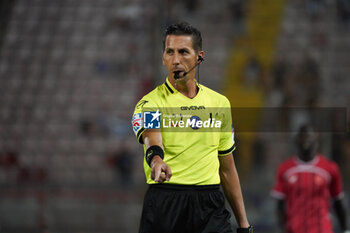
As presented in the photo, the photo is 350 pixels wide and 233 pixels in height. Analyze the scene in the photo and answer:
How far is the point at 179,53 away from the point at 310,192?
3635mm

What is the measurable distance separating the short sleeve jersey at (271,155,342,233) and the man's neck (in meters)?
3.36

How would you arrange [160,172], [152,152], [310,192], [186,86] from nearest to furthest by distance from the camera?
[160,172] → [152,152] → [186,86] → [310,192]

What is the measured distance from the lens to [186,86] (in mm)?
3693


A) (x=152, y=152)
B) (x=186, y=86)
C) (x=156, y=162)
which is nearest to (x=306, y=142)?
(x=186, y=86)

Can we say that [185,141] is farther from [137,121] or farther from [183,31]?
[183,31]

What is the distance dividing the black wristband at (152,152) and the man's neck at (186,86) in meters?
0.46

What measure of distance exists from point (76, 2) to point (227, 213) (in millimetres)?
14258

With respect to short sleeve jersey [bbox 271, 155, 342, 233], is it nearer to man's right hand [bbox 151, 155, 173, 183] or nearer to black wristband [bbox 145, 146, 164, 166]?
black wristband [bbox 145, 146, 164, 166]

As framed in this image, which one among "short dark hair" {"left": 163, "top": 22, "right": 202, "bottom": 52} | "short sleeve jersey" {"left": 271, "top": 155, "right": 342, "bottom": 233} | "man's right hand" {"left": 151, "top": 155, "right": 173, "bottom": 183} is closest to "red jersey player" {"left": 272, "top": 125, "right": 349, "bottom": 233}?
"short sleeve jersey" {"left": 271, "top": 155, "right": 342, "bottom": 233}

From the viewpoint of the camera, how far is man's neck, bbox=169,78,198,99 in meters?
3.66

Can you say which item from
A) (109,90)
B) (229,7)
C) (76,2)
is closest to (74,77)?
(109,90)

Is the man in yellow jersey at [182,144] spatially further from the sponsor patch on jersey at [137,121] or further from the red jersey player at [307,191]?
the red jersey player at [307,191]

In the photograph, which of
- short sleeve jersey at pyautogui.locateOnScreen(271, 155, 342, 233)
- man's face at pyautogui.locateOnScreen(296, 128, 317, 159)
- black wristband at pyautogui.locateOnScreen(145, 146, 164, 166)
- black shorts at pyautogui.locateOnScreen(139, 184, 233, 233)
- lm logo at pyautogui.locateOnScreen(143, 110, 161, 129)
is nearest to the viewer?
black wristband at pyautogui.locateOnScreen(145, 146, 164, 166)

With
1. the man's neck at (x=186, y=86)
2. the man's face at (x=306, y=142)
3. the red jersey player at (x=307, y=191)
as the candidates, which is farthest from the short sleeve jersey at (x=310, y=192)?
the man's neck at (x=186, y=86)
